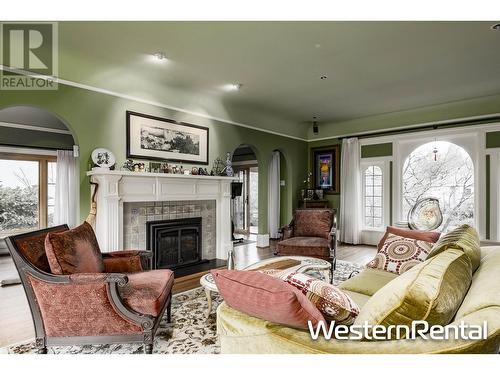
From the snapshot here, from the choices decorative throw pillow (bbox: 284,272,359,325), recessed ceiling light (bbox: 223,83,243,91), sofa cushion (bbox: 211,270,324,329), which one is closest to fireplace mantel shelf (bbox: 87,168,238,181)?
recessed ceiling light (bbox: 223,83,243,91)

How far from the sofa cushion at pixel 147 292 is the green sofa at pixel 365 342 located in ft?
2.75

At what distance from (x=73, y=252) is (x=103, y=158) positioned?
1.87m

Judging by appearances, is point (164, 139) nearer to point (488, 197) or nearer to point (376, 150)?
point (376, 150)

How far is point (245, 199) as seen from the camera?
870cm

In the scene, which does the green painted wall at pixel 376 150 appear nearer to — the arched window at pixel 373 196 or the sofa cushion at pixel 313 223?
the arched window at pixel 373 196

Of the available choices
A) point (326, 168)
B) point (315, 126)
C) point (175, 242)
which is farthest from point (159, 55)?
point (326, 168)

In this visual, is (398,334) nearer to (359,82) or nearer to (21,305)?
(21,305)


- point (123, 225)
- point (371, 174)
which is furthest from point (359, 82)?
point (123, 225)

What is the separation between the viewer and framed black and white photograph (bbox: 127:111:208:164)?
404 centimetres

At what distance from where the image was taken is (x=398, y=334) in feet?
3.51

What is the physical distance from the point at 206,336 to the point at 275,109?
14.6 feet

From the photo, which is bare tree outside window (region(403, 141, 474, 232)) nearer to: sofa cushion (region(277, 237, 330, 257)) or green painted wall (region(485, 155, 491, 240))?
green painted wall (region(485, 155, 491, 240))

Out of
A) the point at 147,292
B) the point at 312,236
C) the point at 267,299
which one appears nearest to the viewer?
the point at 267,299

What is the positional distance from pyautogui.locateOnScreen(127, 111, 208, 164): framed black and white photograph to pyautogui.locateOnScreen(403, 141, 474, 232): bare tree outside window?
418 centimetres
